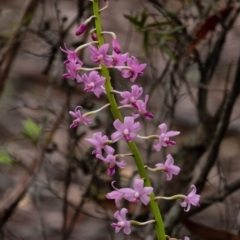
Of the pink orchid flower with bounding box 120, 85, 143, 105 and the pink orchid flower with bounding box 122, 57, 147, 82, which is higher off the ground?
the pink orchid flower with bounding box 122, 57, 147, 82

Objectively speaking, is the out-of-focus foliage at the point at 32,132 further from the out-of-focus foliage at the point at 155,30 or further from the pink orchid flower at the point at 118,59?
the pink orchid flower at the point at 118,59

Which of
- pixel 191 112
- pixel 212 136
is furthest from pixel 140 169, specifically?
pixel 191 112

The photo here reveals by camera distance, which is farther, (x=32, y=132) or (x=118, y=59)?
(x=32, y=132)

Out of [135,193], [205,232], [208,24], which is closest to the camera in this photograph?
[135,193]

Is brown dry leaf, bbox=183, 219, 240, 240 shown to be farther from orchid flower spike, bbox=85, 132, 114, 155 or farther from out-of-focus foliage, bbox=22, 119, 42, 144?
orchid flower spike, bbox=85, 132, 114, 155

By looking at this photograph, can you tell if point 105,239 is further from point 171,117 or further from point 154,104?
point 171,117

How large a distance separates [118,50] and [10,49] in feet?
3.65

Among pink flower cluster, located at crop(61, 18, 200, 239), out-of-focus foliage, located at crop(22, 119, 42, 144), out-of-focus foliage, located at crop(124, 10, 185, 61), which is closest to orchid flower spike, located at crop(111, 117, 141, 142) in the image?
pink flower cluster, located at crop(61, 18, 200, 239)

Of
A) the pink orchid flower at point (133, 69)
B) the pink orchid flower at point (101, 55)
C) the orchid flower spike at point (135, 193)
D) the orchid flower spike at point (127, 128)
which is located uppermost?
the pink orchid flower at point (101, 55)

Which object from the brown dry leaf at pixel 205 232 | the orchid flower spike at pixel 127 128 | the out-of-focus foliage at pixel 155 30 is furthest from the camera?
the brown dry leaf at pixel 205 232

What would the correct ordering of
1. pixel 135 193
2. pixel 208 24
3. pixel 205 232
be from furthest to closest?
pixel 205 232 < pixel 208 24 < pixel 135 193

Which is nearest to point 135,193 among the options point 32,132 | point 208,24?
point 208,24

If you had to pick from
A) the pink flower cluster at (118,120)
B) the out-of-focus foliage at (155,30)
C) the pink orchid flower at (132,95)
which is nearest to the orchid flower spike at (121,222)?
the pink flower cluster at (118,120)

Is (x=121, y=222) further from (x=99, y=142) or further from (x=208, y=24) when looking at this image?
(x=208, y=24)
